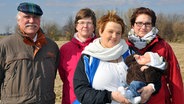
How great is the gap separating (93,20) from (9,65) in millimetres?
1328

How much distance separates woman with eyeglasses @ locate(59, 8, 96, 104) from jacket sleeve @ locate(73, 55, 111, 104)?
3.06 feet

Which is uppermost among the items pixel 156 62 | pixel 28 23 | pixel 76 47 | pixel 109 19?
pixel 109 19

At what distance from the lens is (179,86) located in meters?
4.48

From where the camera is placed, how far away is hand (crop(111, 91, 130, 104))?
352 centimetres

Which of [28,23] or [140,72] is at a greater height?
[28,23]

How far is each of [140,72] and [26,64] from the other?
1.55 metres

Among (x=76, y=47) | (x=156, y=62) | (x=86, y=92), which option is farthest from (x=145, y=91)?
(x=76, y=47)

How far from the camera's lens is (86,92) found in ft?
12.1

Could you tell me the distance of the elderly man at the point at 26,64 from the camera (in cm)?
436

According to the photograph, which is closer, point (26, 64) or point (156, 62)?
point (156, 62)

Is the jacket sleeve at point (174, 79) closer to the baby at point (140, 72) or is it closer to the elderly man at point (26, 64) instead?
the baby at point (140, 72)

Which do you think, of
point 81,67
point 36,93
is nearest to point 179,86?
point 81,67

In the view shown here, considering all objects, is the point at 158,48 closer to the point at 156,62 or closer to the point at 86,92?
the point at 156,62

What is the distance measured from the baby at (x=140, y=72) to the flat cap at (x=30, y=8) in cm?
146
